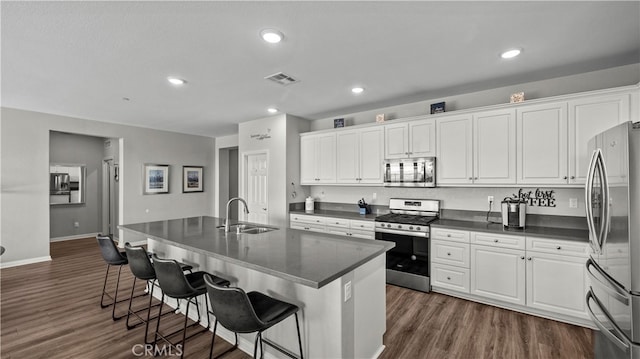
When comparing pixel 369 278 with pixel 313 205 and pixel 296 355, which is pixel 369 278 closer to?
pixel 296 355

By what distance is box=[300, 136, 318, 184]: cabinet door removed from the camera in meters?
5.08

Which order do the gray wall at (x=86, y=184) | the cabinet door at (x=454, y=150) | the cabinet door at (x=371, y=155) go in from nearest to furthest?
the cabinet door at (x=454, y=150) → the cabinet door at (x=371, y=155) → the gray wall at (x=86, y=184)

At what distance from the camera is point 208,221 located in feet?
12.1

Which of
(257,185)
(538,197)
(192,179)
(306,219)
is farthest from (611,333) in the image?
(192,179)

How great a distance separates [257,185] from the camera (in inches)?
219

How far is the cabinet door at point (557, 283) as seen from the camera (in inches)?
107

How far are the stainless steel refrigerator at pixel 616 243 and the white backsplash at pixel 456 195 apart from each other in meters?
1.21

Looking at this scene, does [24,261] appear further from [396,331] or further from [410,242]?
[410,242]

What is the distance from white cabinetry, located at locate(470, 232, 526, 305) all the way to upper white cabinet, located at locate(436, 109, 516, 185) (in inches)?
28.1

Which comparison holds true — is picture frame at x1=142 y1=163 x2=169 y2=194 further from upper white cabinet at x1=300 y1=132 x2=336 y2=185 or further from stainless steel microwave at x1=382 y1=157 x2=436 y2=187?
stainless steel microwave at x1=382 y1=157 x2=436 y2=187

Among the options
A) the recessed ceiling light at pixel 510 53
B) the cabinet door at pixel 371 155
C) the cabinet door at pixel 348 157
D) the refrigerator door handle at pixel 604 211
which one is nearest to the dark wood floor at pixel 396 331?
the refrigerator door handle at pixel 604 211

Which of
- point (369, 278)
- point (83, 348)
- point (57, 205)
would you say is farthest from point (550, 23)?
point (57, 205)

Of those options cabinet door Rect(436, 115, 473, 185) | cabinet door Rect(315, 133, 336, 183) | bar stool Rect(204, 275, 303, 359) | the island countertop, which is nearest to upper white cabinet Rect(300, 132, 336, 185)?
cabinet door Rect(315, 133, 336, 183)

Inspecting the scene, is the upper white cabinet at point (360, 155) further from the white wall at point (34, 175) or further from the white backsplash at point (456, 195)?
the white wall at point (34, 175)
